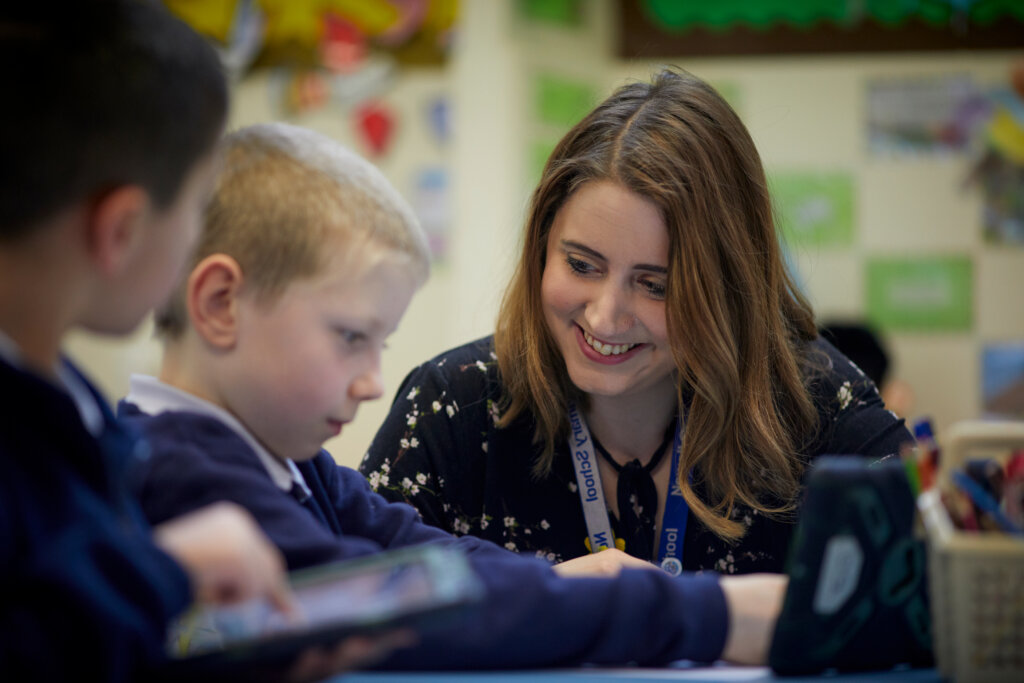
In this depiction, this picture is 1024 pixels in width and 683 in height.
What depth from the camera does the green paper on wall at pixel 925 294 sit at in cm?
410

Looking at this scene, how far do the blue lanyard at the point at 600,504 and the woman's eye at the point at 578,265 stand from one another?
24cm

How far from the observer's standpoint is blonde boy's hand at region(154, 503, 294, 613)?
0.70 metres

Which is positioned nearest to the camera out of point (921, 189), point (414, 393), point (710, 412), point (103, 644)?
point (103, 644)

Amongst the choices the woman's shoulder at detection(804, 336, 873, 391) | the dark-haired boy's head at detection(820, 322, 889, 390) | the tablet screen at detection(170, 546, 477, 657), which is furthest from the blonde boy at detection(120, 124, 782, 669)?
the dark-haired boy's head at detection(820, 322, 889, 390)

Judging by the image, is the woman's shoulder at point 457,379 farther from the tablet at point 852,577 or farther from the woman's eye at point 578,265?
the tablet at point 852,577

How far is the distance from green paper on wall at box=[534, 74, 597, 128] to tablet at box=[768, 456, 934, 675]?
9.89 ft

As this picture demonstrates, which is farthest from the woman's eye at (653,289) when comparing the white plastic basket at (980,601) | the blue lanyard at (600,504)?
the white plastic basket at (980,601)

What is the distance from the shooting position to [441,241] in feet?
15.0

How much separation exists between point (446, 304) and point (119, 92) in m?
3.79

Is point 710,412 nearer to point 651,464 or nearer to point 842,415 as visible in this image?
point 651,464

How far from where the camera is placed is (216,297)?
3.11 ft

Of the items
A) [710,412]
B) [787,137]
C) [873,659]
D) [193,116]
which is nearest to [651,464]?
[710,412]

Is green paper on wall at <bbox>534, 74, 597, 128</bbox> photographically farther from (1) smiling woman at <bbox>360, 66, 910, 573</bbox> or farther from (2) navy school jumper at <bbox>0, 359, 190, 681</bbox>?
(2) navy school jumper at <bbox>0, 359, 190, 681</bbox>

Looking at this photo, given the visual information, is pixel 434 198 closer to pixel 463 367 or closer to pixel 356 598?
pixel 463 367
